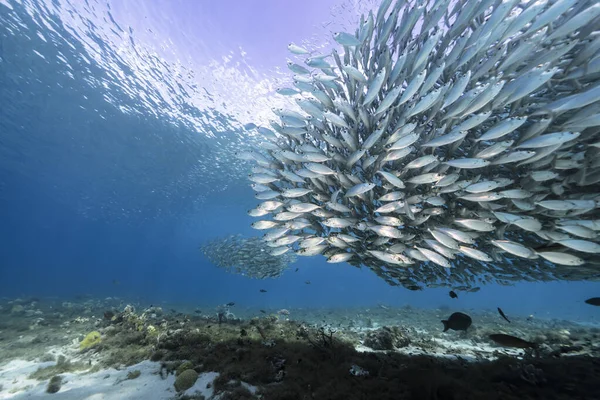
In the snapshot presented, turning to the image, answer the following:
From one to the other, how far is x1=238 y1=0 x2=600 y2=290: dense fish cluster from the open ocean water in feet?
2.15

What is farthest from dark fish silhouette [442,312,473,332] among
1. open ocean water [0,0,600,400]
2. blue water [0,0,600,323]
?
blue water [0,0,600,323]

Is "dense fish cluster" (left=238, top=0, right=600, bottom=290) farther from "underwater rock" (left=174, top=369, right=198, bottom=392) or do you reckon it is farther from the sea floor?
"underwater rock" (left=174, top=369, right=198, bottom=392)

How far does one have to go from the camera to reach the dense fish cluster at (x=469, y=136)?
152 inches

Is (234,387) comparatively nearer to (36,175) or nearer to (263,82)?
(263,82)

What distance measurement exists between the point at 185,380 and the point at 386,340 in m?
5.84

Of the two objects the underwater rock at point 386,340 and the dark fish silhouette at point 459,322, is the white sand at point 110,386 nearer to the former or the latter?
the dark fish silhouette at point 459,322

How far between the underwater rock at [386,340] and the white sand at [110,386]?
5.10m

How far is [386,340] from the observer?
775 centimetres

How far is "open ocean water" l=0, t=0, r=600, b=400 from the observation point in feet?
15.2

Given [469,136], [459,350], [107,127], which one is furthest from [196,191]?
[469,136]

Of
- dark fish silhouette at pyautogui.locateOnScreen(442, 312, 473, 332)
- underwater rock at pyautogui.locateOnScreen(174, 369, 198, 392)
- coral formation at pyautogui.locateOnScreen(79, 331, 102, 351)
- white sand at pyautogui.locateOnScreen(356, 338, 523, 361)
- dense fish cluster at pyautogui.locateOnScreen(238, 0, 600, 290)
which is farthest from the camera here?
coral formation at pyautogui.locateOnScreen(79, 331, 102, 351)

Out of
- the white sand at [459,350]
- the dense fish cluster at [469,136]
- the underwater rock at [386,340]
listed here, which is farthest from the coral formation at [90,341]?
the underwater rock at [386,340]

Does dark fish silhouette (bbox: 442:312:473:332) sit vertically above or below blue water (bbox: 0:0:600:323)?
below

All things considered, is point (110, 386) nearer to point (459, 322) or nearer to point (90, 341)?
point (90, 341)
